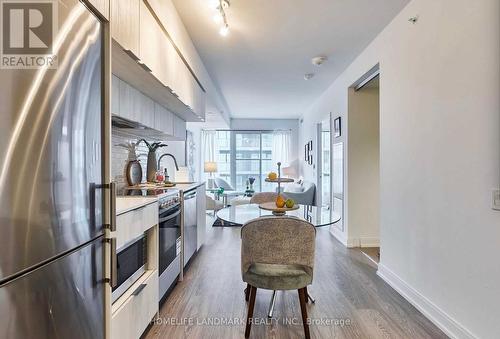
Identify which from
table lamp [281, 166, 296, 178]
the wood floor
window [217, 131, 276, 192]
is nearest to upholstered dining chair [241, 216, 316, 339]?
the wood floor

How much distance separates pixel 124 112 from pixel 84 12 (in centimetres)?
110

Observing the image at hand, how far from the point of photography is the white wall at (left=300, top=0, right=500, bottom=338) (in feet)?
5.71

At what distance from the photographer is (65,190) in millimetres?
1064

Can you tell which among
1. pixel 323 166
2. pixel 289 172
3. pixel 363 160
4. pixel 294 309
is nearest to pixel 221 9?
pixel 294 309

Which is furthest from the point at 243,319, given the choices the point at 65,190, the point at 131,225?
the point at 65,190

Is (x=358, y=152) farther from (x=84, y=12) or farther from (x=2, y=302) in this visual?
(x=2, y=302)

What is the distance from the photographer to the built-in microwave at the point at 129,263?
163 centimetres

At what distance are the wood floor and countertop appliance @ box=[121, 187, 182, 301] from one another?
0.20m

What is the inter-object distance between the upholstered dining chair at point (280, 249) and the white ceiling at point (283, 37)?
6.28ft

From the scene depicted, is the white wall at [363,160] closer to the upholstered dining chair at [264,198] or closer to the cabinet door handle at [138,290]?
the upholstered dining chair at [264,198]

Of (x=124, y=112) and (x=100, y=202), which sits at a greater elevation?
(x=124, y=112)

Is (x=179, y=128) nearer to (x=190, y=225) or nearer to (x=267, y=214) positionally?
(x=190, y=225)

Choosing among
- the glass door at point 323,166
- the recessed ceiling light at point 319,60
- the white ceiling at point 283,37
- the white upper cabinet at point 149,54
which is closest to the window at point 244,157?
the glass door at point 323,166

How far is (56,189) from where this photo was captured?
1014 mm
